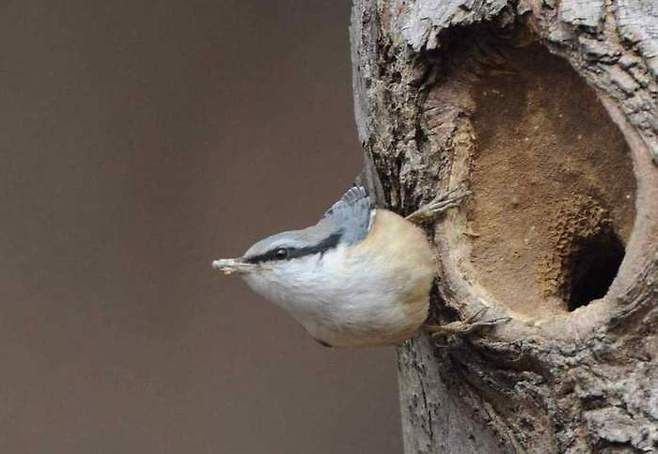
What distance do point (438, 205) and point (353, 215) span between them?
0.12 metres

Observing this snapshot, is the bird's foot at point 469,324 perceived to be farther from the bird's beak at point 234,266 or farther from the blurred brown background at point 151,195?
the blurred brown background at point 151,195

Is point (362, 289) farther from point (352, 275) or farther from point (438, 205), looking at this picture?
point (438, 205)

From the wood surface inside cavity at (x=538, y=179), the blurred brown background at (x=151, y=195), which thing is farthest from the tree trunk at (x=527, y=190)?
the blurred brown background at (x=151, y=195)

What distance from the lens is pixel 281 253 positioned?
1.02 metres

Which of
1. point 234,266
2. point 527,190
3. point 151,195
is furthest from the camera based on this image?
point 151,195

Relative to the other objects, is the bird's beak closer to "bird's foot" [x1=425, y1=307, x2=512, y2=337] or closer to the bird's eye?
the bird's eye

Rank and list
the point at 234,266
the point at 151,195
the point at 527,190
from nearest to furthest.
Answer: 1. the point at 234,266
2. the point at 527,190
3. the point at 151,195

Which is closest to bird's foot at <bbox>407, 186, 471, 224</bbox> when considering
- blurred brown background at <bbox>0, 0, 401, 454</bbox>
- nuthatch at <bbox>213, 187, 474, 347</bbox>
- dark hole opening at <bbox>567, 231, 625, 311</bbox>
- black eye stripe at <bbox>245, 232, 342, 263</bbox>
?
nuthatch at <bbox>213, 187, 474, 347</bbox>

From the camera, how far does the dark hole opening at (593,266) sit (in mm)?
1211

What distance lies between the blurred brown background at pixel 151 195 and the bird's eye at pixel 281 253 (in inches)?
32.6

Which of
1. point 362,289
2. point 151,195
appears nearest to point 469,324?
point 362,289

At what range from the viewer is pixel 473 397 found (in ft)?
A: 3.67

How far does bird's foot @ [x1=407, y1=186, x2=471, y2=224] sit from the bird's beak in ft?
0.66

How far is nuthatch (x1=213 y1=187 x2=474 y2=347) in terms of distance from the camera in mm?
1020
